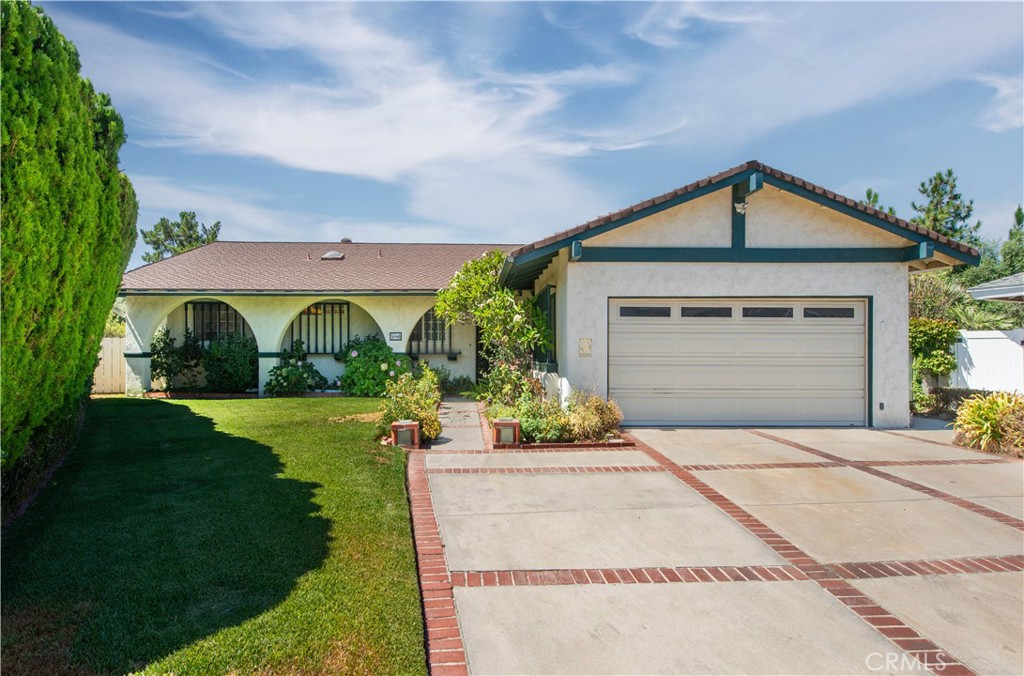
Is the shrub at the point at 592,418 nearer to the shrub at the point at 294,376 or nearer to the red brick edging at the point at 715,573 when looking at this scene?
the red brick edging at the point at 715,573

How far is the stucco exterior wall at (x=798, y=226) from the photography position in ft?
33.6

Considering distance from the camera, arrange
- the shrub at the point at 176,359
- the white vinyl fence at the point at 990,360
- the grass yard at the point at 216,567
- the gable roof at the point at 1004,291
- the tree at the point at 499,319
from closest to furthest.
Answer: the grass yard at the point at 216,567
the gable roof at the point at 1004,291
the tree at the point at 499,319
the white vinyl fence at the point at 990,360
the shrub at the point at 176,359

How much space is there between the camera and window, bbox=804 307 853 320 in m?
10.5

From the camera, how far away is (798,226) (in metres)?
10.3

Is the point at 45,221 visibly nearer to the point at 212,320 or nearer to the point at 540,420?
the point at 540,420

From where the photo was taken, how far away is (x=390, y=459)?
24.5 feet

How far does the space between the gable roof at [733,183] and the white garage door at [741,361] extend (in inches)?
60.0

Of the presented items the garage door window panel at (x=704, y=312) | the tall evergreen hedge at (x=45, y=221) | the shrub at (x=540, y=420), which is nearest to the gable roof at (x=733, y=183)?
the garage door window panel at (x=704, y=312)

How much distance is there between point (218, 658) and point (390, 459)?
14.8 ft

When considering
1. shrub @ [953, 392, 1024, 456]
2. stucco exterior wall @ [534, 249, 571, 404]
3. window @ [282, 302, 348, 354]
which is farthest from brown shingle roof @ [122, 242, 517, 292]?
shrub @ [953, 392, 1024, 456]

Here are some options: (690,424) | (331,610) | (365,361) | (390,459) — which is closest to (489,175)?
(365,361)

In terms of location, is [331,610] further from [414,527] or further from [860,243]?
[860,243]

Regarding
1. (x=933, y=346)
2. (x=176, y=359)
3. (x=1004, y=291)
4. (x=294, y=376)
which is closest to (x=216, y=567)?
(x=294, y=376)

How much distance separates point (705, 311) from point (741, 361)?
3.80 ft
